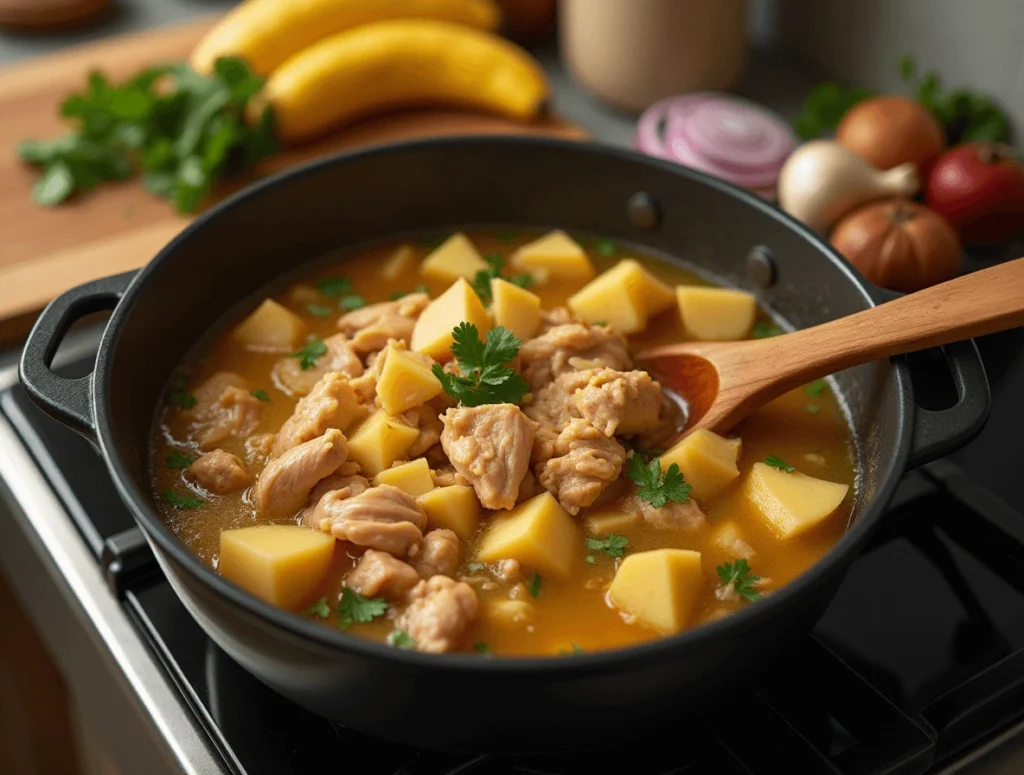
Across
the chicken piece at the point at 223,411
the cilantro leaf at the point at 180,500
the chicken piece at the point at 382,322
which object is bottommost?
the cilantro leaf at the point at 180,500

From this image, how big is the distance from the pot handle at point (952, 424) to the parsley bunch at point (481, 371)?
0.66 meters

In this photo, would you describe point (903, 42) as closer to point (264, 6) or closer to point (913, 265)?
point (913, 265)

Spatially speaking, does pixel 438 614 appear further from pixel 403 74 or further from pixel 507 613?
pixel 403 74

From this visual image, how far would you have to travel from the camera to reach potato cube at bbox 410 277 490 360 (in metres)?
2.01

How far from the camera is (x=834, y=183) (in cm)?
264

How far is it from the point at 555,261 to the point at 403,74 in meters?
1.08

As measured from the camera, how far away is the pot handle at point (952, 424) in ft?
5.18

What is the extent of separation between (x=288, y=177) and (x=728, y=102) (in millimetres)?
1382

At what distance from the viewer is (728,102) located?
304 cm

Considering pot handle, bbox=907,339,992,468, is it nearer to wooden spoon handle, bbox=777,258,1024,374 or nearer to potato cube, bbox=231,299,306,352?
wooden spoon handle, bbox=777,258,1024,374

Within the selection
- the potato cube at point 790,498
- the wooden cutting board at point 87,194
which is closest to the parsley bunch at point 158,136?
the wooden cutting board at point 87,194

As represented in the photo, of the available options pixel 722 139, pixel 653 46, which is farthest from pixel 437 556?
pixel 653 46

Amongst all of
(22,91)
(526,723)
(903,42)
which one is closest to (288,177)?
(526,723)

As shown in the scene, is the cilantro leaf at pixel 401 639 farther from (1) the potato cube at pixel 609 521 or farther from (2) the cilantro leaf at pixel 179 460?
(2) the cilantro leaf at pixel 179 460
